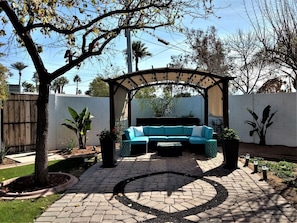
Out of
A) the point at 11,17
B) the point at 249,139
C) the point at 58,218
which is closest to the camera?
the point at 58,218

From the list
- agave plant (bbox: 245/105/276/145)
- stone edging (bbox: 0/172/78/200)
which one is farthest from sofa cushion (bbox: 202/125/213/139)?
stone edging (bbox: 0/172/78/200)

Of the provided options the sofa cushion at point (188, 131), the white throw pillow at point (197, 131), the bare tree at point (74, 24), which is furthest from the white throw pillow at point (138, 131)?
the bare tree at point (74, 24)

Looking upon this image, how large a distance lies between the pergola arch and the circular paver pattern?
3.36 metres

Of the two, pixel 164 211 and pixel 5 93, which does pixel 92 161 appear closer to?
pixel 5 93

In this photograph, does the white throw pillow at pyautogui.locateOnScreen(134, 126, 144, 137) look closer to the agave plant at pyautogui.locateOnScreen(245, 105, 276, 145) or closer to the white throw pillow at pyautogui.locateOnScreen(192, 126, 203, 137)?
the white throw pillow at pyautogui.locateOnScreen(192, 126, 203, 137)

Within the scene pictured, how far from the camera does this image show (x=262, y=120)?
37.3 feet

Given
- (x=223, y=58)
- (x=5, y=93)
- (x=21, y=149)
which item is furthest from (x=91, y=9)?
(x=223, y=58)

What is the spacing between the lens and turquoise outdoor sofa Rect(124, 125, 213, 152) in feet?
31.3

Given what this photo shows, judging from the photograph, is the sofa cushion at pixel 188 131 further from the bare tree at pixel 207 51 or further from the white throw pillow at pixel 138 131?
the bare tree at pixel 207 51

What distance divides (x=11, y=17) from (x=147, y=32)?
3186 millimetres

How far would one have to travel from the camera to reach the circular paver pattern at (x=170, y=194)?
14.3 ft

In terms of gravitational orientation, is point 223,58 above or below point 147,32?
above

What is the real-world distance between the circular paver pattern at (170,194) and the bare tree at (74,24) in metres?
2.14

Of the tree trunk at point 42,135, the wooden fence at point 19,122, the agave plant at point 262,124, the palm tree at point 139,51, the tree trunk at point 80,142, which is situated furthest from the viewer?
the palm tree at point 139,51
